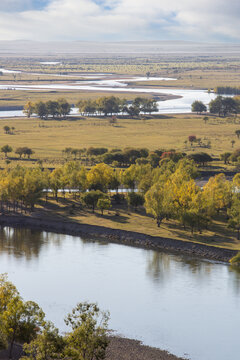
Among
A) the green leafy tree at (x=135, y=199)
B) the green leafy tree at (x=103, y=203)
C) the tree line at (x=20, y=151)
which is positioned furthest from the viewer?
the tree line at (x=20, y=151)

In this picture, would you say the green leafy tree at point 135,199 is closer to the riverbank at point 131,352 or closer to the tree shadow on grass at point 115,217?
the tree shadow on grass at point 115,217

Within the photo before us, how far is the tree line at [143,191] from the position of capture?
80000mm

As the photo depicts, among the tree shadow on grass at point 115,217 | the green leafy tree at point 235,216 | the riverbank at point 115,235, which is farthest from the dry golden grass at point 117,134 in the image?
the green leafy tree at point 235,216

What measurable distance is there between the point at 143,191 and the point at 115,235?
47.5 feet

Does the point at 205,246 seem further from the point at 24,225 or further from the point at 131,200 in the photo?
the point at 24,225

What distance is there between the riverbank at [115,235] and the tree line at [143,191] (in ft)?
12.5

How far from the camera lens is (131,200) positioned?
8844 cm

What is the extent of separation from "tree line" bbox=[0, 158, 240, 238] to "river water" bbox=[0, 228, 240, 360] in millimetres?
8177

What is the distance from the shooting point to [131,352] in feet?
158

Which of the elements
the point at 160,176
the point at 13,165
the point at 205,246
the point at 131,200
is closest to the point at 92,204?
the point at 131,200

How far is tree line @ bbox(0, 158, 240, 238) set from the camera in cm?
8000

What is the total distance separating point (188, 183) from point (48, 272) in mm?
27376

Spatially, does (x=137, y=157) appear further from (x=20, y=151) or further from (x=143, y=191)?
(x=143, y=191)

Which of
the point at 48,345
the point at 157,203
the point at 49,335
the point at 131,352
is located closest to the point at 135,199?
the point at 157,203
